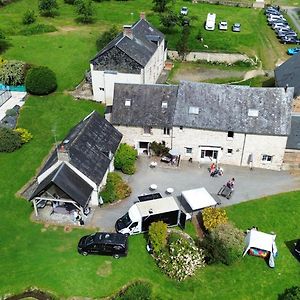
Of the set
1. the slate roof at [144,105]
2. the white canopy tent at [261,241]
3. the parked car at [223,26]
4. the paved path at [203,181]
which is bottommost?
the paved path at [203,181]

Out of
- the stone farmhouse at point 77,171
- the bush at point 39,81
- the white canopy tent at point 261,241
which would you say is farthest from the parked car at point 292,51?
the white canopy tent at point 261,241

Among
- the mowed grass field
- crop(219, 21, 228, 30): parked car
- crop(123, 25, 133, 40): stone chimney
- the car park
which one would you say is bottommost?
the mowed grass field

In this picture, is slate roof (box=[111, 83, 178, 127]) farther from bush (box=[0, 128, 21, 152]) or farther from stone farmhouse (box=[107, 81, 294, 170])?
bush (box=[0, 128, 21, 152])

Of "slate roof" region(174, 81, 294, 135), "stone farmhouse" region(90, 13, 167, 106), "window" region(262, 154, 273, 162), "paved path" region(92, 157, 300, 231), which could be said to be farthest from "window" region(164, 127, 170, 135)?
"stone farmhouse" region(90, 13, 167, 106)

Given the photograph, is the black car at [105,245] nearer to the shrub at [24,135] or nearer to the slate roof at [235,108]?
the slate roof at [235,108]

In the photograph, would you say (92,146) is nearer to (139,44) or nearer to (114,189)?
(114,189)

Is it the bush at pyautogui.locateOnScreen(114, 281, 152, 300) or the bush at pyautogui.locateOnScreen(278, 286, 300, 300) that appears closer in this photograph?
the bush at pyautogui.locateOnScreen(278, 286, 300, 300)
